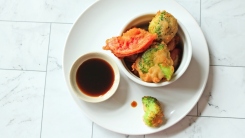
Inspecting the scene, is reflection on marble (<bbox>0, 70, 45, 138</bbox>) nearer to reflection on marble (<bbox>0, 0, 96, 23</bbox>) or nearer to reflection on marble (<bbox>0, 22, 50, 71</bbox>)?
reflection on marble (<bbox>0, 22, 50, 71</bbox>)

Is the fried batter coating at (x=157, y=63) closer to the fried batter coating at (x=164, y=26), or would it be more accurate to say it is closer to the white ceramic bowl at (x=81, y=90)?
the fried batter coating at (x=164, y=26)

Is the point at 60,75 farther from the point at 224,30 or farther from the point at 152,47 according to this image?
the point at 224,30

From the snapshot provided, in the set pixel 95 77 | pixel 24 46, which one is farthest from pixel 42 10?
pixel 95 77

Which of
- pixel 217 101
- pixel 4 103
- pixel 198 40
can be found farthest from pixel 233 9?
pixel 4 103

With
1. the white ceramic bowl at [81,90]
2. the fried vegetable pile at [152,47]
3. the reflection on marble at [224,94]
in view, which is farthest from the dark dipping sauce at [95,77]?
the reflection on marble at [224,94]

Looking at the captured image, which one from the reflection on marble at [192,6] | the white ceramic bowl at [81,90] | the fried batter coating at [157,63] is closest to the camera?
the fried batter coating at [157,63]

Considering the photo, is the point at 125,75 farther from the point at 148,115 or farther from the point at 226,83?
the point at 226,83

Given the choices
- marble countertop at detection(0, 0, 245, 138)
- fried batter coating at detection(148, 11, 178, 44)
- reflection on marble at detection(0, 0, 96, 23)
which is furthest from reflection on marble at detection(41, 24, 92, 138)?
fried batter coating at detection(148, 11, 178, 44)
